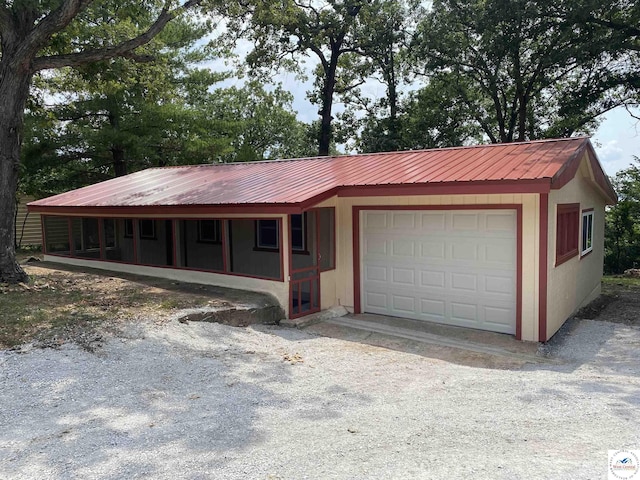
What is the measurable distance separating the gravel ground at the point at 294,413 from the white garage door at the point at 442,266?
61.8 inches

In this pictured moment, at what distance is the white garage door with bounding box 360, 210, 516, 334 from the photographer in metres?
8.20

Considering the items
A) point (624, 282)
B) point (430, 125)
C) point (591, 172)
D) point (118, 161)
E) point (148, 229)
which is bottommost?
point (624, 282)

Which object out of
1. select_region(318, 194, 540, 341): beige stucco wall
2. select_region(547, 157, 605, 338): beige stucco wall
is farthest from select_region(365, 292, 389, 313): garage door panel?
select_region(547, 157, 605, 338): beige stucco wall

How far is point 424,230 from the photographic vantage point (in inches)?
353

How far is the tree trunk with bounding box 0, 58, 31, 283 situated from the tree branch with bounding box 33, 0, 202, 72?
1.49ft

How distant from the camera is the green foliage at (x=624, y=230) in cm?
1891

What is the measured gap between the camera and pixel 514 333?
812 cm

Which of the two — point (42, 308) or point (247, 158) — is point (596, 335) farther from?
point (247, 158)

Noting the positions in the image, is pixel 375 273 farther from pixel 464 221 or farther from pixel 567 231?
pixel 567 231

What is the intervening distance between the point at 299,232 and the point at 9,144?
19.7 ft

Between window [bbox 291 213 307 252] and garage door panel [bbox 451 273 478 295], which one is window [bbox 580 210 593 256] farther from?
window [bbox 291 213 307 252]

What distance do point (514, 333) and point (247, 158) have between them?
19.6 metres

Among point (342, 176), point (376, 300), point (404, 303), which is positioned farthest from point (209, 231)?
point (404, 303)

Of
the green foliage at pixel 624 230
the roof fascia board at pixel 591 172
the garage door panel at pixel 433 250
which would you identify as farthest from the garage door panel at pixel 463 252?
the green foliage at pixel 624 230
